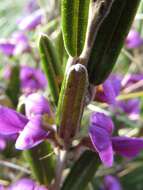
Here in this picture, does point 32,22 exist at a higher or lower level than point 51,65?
lower

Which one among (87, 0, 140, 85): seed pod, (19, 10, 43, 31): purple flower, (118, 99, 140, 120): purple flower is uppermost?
(87, 0, 140, 85): seed pod

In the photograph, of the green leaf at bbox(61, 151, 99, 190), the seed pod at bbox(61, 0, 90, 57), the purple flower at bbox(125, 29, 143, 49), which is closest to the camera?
the seed pod at bbox(61, 0, 90, 57)

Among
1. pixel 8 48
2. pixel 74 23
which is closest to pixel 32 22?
pixel 8 48

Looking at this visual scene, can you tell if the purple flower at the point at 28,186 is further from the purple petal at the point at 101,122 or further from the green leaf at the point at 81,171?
the purple petal at the point at 101,122

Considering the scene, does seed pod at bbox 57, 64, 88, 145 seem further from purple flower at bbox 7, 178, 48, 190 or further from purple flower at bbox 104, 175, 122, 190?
purple flower at bbox 104, 175, 122, 190

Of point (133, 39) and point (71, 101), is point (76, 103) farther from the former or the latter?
point (133, 39)

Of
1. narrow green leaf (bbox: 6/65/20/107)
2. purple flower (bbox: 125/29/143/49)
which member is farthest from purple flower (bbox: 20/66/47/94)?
purple flower (bbox: 125/29/143/49)

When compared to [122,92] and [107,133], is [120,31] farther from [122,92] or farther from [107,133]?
[122,92]

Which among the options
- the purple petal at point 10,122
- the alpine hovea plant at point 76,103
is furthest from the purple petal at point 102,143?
the purple petal at point 10,122
